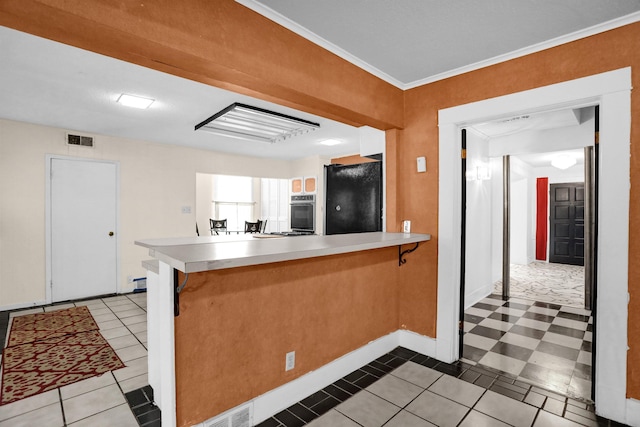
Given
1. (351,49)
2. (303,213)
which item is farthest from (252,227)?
(351,49)

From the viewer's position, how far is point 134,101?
353 centimetres

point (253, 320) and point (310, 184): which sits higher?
point (310, 184)

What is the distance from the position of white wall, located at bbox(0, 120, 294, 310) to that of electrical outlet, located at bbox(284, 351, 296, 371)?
4.42 meters

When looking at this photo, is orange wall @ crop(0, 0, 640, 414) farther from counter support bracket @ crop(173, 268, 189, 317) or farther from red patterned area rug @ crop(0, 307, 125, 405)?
red patterned area rug @ crop(0, 307, 125, 405)

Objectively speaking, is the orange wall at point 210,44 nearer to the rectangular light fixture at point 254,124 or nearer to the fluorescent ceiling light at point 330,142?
the rectangular light fixture at point 254,124

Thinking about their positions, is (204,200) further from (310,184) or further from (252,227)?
(310,184)

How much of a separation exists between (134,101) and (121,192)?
2338 mm

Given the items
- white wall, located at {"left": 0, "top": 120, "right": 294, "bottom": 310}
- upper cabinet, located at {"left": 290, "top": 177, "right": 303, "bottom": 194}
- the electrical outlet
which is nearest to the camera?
the electrical outlet

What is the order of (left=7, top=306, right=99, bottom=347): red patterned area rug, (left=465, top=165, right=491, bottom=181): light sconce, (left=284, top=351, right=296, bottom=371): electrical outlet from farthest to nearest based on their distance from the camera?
1. (left=465, top=165, right=491, bottom=181): light sconce
2. (left=7, top=306, right=99, bottom=347): red patterned area rug
3. (left=284, top=351, right=296, bottom=371): electrical outlet

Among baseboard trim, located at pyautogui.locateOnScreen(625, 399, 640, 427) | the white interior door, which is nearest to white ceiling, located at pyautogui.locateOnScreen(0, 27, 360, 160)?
the white interior door

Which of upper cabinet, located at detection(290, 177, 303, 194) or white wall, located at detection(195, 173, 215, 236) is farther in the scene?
white wall, located at detection(195, 173, 215, 236)

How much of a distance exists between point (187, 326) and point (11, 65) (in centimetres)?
290

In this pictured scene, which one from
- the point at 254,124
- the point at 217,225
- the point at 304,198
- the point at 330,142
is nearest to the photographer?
the point at 254,124

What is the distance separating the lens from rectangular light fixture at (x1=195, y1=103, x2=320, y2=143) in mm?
3766
